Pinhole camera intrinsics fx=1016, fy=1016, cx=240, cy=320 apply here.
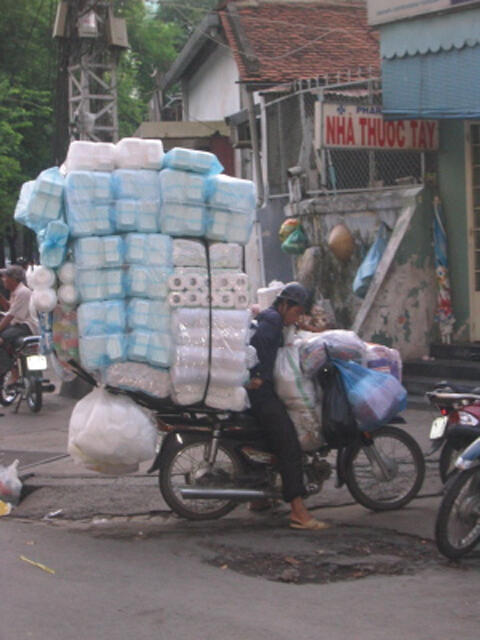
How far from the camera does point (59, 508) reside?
25.3 feet

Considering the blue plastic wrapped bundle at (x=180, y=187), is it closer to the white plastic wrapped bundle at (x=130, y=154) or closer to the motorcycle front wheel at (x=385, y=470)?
the white plastic wrapped bundle at (x=130, y=154)

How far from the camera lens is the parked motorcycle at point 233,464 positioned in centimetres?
694

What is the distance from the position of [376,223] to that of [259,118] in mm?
5968

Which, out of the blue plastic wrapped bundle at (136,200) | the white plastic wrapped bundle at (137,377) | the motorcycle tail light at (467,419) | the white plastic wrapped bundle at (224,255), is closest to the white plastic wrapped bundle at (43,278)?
the blue plastic wrapped bundle at (136,200)

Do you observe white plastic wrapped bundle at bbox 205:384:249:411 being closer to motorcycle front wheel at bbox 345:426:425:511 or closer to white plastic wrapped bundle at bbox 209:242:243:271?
white plastic wrapped bundle at bbox 209:242:243:271

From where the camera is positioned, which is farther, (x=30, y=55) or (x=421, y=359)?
(x=30, y=55)

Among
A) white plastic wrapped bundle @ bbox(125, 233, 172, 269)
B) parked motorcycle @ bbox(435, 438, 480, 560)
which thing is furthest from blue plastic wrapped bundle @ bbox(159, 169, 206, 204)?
parked motorcycle @ bbox(435, 438, 480, 560)

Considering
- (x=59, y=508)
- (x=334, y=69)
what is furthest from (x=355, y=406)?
(x=334, y=69)

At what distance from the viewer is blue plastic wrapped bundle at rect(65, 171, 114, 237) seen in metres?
6.66

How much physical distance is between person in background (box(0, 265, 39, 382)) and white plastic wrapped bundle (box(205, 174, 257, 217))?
6.73 m

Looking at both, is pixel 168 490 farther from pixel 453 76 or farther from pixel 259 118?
pixel 259 118

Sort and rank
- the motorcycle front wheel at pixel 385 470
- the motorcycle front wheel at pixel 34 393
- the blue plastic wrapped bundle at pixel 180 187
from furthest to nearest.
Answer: the motorcycle front wheel at pixel 34 393, the motorcycle front wheel at pixel 385 470, the blue plastic wrapped bundle at pixel 180 187

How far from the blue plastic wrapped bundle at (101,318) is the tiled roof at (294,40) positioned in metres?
12.4

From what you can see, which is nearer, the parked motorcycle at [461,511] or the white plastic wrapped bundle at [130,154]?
the parked motorcycle at [461,511]
